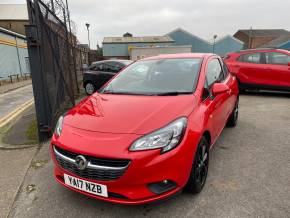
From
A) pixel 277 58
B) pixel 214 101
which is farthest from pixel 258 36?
pixel 214 101

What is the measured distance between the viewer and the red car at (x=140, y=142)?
2338mm

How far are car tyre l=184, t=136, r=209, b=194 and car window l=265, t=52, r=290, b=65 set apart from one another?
7023 mm

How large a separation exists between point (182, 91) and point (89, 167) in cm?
149

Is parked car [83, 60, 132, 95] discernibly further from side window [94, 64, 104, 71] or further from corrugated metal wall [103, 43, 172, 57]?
corrugated metal wall [103, 43, 172, 57]

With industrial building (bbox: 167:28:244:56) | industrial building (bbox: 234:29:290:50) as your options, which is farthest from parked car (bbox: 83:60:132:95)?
industrial building (bbox: 234:29:290:50)

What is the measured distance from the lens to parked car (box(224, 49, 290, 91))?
8.61 meters

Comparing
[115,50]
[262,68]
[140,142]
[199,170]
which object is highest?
[115,50]

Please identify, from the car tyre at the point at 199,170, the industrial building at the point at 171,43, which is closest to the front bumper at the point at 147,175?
the car tyre at the point at 199,170

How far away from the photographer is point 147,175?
233 cm

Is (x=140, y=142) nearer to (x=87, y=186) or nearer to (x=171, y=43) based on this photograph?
(x=87, y=186)

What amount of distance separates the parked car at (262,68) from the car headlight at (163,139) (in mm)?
7477

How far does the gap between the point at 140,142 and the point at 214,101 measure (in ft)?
4.97

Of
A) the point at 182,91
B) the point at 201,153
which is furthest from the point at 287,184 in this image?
the point at 182,91

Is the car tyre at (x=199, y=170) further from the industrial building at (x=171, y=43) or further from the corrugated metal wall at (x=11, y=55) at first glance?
the industrial building at (x=171, y=43)
